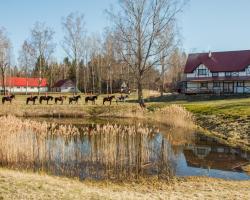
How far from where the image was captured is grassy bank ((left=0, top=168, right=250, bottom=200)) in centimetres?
888

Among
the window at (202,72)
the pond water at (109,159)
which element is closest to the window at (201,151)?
the pond water at (109,159)

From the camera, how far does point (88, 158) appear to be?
1414 cm

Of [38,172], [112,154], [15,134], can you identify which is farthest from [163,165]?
[15,134]

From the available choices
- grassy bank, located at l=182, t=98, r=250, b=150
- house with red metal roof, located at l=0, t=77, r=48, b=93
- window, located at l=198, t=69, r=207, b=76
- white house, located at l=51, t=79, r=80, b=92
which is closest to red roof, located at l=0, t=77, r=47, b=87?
house with red metal roof, located at l=0, t=77, r=48, b=93

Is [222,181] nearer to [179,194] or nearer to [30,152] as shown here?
[179,194]

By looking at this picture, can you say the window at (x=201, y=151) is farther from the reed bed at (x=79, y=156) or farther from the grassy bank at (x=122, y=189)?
the grassy bank at (x=122, y=189)

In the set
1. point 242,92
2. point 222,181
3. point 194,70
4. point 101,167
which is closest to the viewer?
point 222,181

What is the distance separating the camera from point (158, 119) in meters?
28.8

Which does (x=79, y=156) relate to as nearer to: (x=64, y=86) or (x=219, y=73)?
(x=219, y=73)

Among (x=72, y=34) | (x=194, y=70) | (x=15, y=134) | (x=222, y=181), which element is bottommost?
(x=222, y=181)

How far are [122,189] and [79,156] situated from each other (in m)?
3.93

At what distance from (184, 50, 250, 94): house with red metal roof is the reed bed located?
129 ft

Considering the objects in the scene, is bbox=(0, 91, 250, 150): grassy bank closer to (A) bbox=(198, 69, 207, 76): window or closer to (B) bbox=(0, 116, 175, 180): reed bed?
(B) bbox=(0, 116, 175, 180): reed bed

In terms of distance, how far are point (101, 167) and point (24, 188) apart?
4559mm
